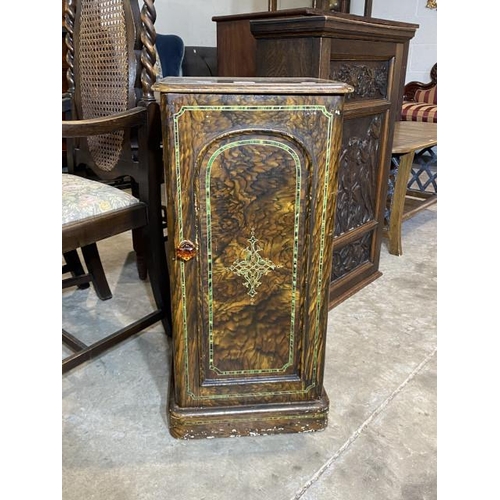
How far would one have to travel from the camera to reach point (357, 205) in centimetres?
207

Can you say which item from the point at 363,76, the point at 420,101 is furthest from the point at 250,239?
the point at 420,101

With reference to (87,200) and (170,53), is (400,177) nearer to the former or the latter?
(87,200)

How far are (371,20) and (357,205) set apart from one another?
2.36ft

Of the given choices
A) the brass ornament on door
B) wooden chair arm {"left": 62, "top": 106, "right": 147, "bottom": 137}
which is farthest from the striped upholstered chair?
the brass ornament on door

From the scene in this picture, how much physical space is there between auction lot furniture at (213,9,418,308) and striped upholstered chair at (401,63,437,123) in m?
2.93

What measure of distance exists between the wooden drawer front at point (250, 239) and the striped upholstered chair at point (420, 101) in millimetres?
4029

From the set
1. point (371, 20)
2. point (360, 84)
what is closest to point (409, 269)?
point (360, 84)

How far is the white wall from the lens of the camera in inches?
182

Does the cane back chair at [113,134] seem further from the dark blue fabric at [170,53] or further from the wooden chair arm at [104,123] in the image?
the dark blue fabric at [170,53]

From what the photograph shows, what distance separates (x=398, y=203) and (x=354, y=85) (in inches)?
36.0

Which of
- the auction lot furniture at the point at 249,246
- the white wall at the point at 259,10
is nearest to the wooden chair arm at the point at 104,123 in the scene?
the auction lot furniture at the point at 249,246

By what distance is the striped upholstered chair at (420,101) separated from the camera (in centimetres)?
478

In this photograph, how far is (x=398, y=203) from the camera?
8.41 ft
